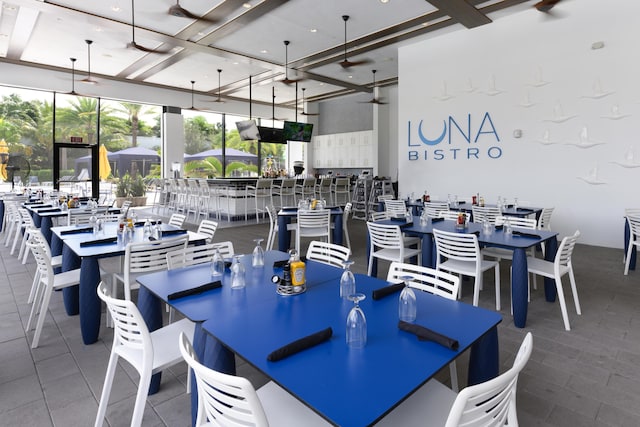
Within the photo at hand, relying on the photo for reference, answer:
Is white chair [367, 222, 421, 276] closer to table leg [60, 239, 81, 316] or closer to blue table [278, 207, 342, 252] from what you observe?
blue table [278, 207, 342, 252]

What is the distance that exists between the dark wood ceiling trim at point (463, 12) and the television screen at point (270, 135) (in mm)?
6286

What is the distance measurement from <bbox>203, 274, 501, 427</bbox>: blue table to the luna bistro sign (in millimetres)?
6223

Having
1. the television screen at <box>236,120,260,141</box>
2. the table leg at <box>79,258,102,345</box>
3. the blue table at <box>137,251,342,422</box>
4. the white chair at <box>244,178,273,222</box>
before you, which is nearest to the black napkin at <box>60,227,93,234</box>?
the table leg at <box>79,258,102,345</box>

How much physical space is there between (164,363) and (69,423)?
71cm

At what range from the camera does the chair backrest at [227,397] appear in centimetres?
100

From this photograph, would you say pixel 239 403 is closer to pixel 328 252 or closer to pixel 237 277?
pixel 237 277

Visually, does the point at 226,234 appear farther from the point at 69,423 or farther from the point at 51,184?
the point at 51,184

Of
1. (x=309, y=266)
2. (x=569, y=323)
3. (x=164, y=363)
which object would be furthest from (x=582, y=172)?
(x=164, y=363)

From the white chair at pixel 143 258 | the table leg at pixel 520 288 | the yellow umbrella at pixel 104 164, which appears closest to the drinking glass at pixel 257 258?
the white chair at pixel 143 258

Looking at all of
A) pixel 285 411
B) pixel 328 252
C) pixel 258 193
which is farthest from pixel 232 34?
pixel 285 411

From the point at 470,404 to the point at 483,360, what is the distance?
2.08ft

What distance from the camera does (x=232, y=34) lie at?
25.0 ft

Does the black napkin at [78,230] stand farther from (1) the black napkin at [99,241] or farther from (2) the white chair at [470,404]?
(2) the white chair at [470,404]

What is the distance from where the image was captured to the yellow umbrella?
11.6 meters
